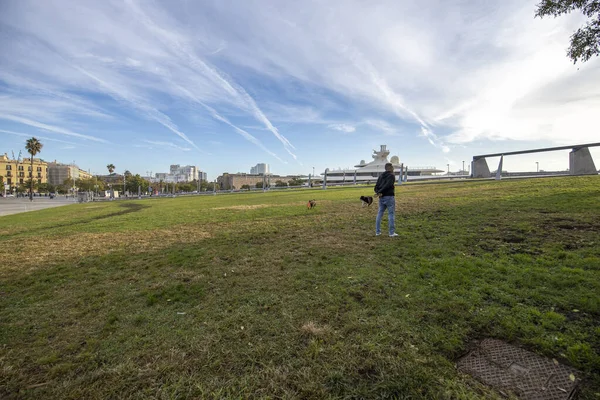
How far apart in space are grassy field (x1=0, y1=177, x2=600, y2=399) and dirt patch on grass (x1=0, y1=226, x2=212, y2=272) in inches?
8.5

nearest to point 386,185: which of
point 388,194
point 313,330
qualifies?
point 388,194

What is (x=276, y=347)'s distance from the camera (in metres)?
3.06

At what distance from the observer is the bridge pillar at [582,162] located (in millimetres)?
23047

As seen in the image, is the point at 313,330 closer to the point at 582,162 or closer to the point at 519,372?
the point at 519,372

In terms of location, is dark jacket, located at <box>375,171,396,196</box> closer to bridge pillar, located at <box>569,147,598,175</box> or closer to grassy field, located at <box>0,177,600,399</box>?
grassy field, located at <box>0,177,600,399</box>

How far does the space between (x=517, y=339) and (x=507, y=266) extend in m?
2.43

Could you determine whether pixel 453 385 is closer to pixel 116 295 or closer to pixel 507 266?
pixel 507 266

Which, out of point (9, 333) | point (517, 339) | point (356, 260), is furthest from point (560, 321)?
point (9, 333)

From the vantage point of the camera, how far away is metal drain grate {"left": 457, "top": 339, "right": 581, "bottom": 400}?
2311 millimetres

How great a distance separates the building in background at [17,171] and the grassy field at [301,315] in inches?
6754

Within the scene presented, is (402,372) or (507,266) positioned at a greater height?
(507,266)

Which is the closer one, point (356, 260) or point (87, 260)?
point (356, 260)

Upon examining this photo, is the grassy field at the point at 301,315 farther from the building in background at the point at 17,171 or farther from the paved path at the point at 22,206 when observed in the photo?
the building in background at the point at 17,171

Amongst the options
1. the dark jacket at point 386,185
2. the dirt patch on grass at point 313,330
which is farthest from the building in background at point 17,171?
the dirt patch on grass at point 313,330
